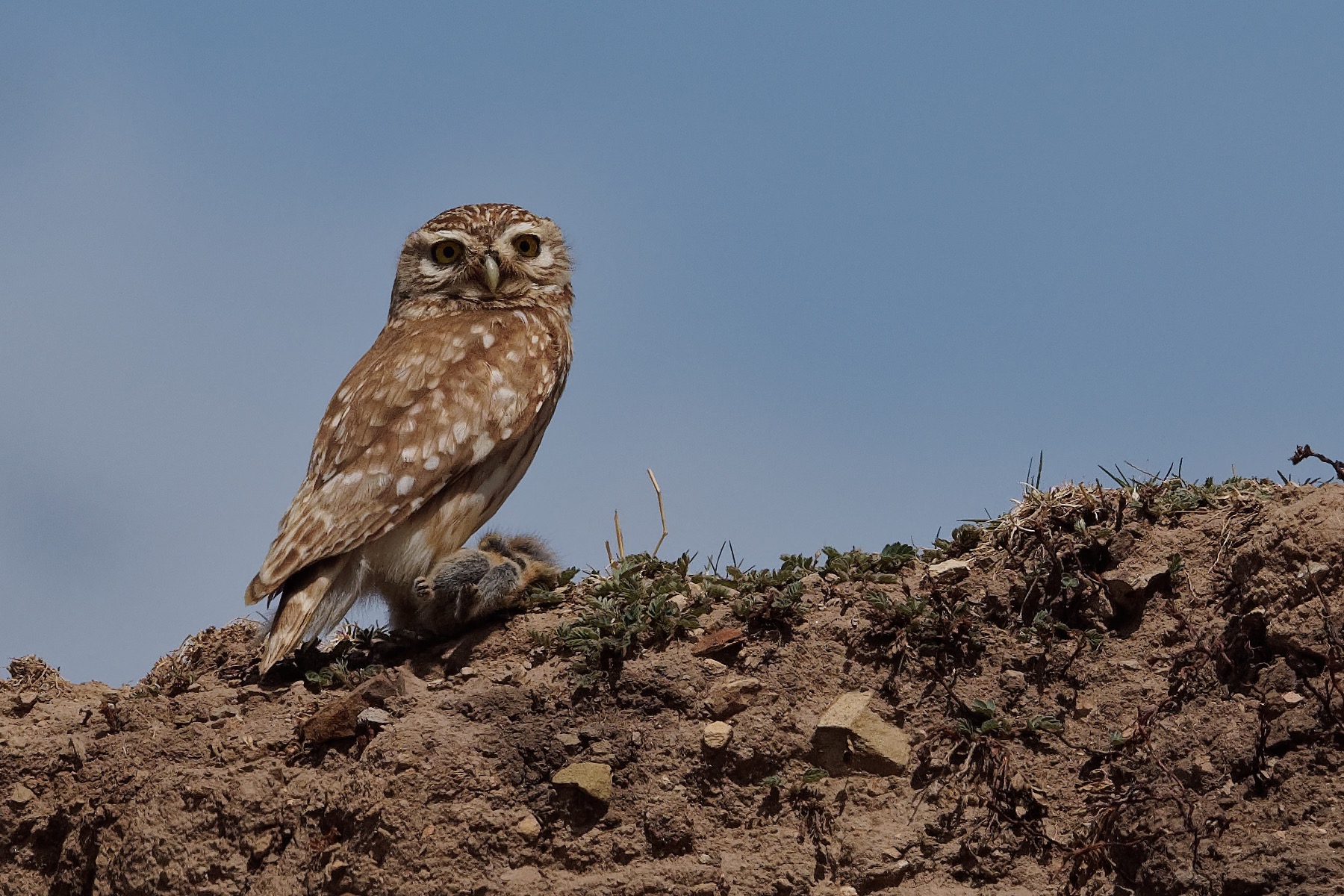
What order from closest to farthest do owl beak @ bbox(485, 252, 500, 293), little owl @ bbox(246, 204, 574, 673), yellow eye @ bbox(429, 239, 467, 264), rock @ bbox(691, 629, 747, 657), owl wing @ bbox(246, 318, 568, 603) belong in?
rock @ bbox(691, 629, 747, 657) → little owl @ bbox(246, 204, 574, 673) → owl wing @ bbox(246, 318, 568, 603) → owl beak @ bbox(485, 252, 500, 293) → yellow eye @ bbox(429, 239, 467, 264)

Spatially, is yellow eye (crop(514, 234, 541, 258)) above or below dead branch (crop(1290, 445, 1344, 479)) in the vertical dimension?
above

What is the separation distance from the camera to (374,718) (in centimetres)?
535

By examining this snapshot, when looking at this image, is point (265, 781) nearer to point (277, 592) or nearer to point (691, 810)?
point (277, 592)

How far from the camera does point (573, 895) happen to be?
187 inches

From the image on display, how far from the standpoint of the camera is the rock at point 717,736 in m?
4.95

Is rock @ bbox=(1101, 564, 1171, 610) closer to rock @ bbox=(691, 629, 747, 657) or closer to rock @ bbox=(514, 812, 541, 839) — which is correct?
rock @ bbox=(691, 629, 747, 657)

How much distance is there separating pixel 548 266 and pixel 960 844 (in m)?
4.37

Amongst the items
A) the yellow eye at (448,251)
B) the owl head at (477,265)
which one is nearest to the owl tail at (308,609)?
the owl head at (477,265)

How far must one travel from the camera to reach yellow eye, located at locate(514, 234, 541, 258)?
7.68 m

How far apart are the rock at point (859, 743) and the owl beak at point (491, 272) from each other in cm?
353

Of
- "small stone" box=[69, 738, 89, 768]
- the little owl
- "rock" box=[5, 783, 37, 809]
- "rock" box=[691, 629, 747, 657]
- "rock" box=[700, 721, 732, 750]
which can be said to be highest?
the little owl

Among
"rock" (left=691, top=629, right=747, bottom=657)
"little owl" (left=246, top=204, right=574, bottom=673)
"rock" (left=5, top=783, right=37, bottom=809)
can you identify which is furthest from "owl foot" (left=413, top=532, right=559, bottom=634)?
"rock" (left=5, top=783, right=37, bottom=809)

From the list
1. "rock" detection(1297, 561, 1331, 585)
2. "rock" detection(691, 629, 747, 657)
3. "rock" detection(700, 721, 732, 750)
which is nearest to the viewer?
"rock" detection(1297, 561, 1331, 585)

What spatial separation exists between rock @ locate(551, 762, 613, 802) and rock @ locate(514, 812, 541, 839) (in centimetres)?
16
